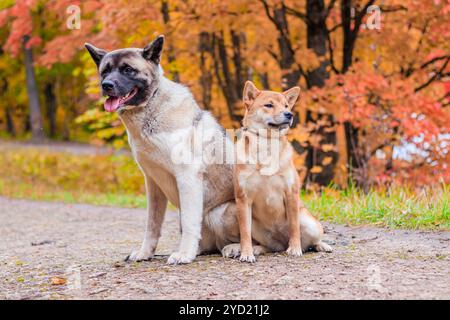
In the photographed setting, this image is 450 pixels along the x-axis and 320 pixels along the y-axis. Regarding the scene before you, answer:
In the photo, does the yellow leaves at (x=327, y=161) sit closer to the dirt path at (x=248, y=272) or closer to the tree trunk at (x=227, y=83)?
the tree trunk at (x=227, y=83)

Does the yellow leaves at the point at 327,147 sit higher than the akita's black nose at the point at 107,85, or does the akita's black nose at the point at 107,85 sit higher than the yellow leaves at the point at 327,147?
the akita's black nose at the point at 107,85

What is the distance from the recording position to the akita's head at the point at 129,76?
4.30 m

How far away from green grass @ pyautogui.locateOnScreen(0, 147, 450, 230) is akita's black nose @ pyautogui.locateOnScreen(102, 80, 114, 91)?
320 cm

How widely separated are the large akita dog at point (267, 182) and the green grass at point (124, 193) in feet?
5.79

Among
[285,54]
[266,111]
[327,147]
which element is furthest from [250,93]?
[285,54]

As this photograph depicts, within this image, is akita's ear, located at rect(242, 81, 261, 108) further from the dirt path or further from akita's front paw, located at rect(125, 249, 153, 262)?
akita's front paw, located at rect(125, 249, 153, 262)

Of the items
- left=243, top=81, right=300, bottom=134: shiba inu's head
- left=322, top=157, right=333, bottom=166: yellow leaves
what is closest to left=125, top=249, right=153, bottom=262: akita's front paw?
left=243, top=81, right=300, bottom=134: shiba inu's head

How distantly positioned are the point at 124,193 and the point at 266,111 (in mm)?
9396

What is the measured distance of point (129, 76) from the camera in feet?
14.4

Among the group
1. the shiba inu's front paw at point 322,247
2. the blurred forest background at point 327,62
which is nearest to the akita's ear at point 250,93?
the shiba inu's front paw at point 322,247

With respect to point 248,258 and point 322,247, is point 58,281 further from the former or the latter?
point 322,247

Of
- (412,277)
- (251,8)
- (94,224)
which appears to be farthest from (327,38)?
(412,277)

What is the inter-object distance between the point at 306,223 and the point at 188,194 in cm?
96

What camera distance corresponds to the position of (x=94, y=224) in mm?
8352
